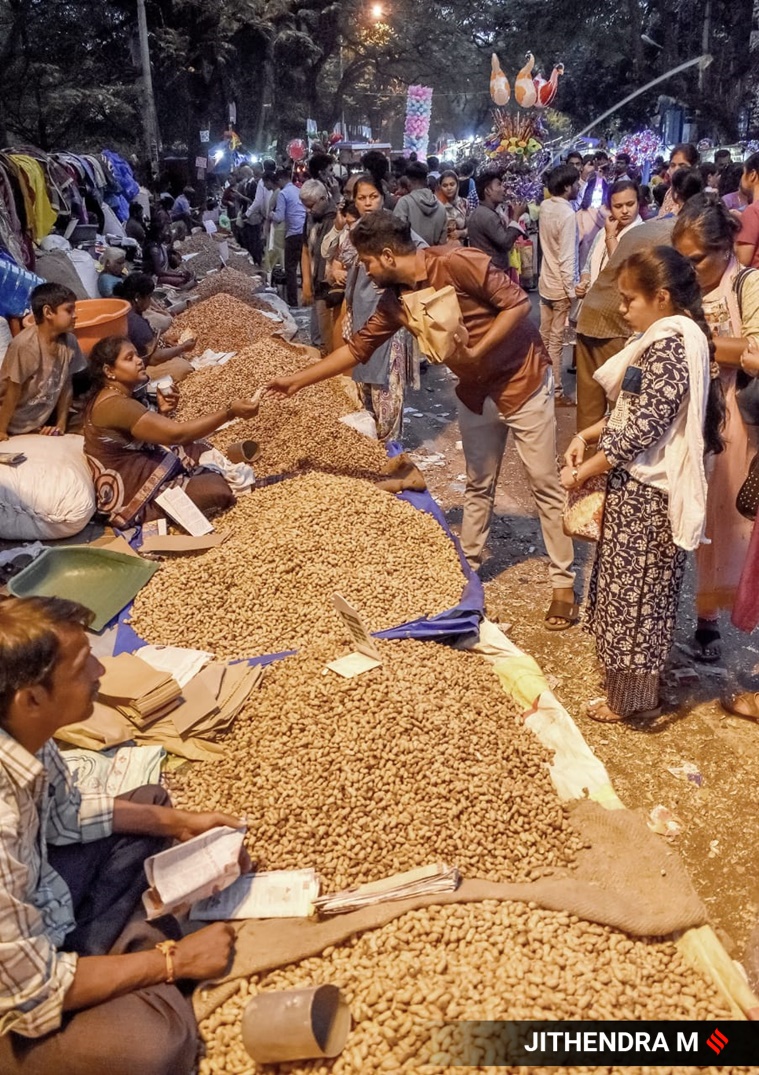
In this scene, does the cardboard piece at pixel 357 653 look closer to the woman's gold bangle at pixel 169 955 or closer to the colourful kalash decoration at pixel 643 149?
the woman's gold bangle at pixel 169 955

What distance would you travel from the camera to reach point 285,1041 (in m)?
1.58

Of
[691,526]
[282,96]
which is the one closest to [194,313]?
[691,526]

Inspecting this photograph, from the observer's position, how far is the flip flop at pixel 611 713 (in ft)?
9.68

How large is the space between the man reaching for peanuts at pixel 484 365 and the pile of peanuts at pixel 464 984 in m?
1.81

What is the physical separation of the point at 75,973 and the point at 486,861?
39.3 inches

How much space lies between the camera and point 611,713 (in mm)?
2955

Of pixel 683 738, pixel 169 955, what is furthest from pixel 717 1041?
pixel 683 738

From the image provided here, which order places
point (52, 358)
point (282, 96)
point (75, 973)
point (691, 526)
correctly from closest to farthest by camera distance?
point (75, 973) → point (691, 526) → point (52, 358) → point (282, 96)

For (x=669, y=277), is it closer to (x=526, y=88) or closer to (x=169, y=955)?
(x=169, y=955)

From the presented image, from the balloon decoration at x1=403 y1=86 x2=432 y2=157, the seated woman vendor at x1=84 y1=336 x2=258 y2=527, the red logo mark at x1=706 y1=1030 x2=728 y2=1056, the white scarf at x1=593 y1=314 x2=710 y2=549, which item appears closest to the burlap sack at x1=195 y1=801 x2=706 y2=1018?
the red logo mark at x1=706 y1=1030 x2=728 y2=1056

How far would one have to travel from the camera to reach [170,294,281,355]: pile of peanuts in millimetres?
6949

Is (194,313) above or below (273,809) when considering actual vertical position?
above

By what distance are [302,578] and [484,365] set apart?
1128mm

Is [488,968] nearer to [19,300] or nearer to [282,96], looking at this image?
[19,300]
